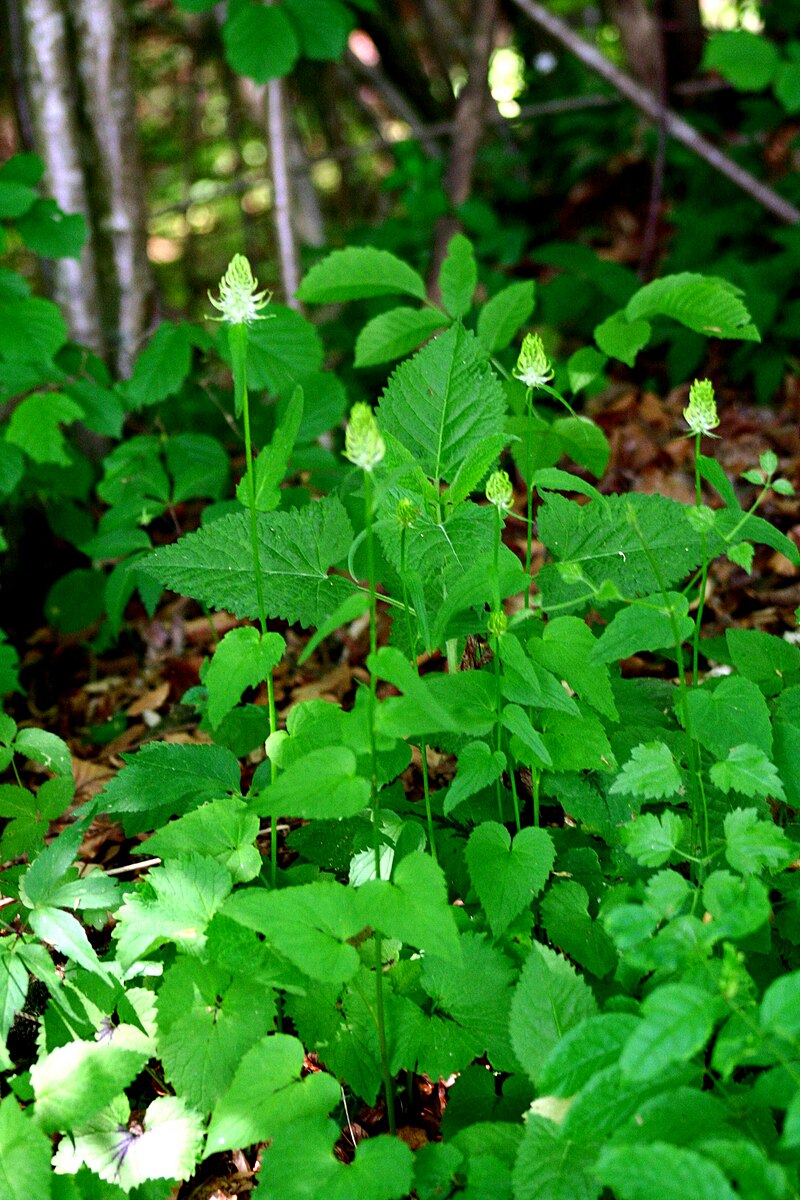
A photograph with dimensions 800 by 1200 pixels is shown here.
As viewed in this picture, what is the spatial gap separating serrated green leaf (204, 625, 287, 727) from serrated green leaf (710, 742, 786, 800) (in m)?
0.65

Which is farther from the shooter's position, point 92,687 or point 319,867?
point 92,687

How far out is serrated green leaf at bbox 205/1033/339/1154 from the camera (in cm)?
124

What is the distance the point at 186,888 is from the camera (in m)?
1.42

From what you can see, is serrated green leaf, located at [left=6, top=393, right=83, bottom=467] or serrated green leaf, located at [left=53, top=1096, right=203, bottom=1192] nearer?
serrated green leaf, located at [left=53, top=1096, right=203, bottom=1192]

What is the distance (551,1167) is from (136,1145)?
0.61m

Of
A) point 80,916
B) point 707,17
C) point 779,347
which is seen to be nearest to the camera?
point 80,916

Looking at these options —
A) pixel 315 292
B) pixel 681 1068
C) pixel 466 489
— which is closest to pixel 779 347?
pixel 315 292

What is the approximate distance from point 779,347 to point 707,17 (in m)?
4.80

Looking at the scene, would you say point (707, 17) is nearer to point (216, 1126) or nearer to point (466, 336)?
point (466, 336)

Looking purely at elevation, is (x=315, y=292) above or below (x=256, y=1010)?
above

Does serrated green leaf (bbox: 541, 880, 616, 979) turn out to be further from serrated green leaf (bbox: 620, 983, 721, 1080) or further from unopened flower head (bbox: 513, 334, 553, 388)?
unopened flower head (bbox: 513, 334, 553, 388)

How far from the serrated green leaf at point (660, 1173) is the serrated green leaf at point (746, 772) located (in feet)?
1.58

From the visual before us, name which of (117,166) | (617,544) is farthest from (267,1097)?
(117,166)

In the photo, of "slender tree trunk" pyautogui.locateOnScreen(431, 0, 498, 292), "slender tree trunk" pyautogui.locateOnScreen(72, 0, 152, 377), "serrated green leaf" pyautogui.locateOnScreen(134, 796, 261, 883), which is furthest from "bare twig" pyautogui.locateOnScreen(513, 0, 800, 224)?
"serrated green leaf" pyautogui.locateOnScreen(134, 796, 261, 883)
